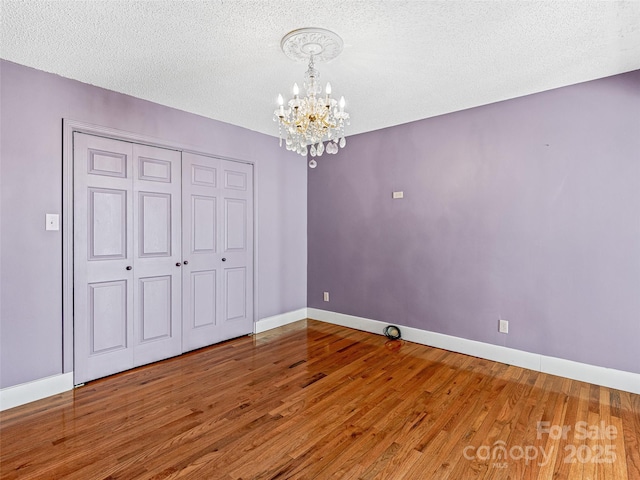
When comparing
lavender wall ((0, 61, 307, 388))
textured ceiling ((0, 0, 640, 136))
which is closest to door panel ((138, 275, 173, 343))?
lavender wall ((0, 61, 307, 388))

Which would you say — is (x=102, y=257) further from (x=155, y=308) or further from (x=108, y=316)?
(x=155, y=308)

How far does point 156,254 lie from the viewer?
3.48 metres

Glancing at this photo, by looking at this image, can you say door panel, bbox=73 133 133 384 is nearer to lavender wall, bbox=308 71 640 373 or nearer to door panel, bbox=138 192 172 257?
door panel, bbox=138 192 172 257

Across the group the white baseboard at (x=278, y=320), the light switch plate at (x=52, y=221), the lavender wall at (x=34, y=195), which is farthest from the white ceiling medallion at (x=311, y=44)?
the white baseboard at (x=278, y=320)

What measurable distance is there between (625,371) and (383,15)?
3.27 metres

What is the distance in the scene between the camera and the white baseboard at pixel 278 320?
445 cm

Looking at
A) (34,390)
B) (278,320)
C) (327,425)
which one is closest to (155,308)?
(34,390)

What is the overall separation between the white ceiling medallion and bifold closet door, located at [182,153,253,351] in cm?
184

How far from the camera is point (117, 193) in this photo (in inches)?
125

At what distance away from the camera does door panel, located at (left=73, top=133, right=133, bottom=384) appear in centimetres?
295

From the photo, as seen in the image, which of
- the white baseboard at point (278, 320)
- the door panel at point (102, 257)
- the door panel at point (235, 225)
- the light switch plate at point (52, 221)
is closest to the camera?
the light switch plate at point (52, 221)

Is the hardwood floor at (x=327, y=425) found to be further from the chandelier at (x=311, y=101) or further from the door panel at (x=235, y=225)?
the chandelier at (x=311, y=101)

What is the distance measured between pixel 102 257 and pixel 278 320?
7.54 feet

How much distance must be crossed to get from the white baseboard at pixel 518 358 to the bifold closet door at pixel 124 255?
7.72 ft
